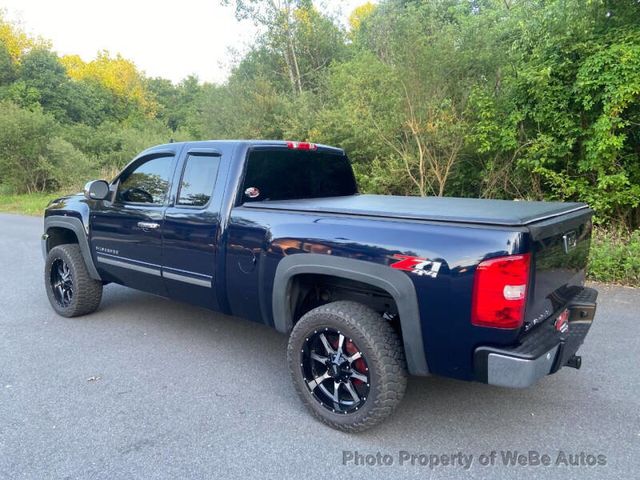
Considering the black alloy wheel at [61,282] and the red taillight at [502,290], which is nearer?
the red taillight at [502,290]

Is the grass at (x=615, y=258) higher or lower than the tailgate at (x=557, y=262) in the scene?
lower

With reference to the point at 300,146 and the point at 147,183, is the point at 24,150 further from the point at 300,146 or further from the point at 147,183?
the point at 300,146

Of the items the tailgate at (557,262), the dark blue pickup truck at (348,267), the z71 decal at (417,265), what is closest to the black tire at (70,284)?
the dark blue pickup truck at (348,267)

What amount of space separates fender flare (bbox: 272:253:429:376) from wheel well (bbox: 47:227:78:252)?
10.8 feet

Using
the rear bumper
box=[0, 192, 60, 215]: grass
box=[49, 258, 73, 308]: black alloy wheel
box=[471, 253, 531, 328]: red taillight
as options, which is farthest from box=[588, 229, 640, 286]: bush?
box=[0, 192, 60, 215]: grass

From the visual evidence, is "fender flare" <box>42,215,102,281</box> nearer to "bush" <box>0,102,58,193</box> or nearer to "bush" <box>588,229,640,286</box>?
"bush" <box>588,229,640,286</box>

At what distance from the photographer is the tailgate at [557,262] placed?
93.8 inches

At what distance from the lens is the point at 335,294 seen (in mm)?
3273

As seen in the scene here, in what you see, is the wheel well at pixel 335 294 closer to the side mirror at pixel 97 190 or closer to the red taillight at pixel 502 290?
the red taillight at pixel 502 290

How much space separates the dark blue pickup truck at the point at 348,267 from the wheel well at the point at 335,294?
0.01 m

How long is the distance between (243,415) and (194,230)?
1.43 m

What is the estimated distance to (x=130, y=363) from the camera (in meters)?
3.79

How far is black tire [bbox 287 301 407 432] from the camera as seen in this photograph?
8.59ft

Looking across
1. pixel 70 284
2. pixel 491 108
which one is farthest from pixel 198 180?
pixel 491 108
